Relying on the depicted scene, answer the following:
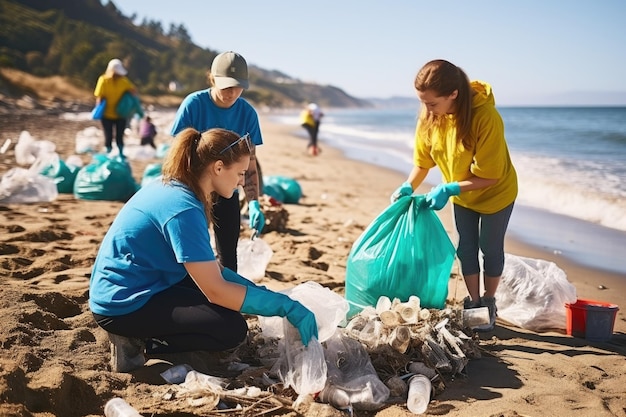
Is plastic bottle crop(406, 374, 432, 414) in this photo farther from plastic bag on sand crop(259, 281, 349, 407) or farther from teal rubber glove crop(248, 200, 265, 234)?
teal rubber glove crop(248, 200, 265, 234)

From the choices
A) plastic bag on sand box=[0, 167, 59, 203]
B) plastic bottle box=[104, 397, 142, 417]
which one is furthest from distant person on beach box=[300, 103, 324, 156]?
plastic bottle box=[104, 397, 142, 417]

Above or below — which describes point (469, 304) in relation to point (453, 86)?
below

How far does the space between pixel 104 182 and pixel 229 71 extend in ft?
11.9

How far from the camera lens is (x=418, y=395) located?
2.40m

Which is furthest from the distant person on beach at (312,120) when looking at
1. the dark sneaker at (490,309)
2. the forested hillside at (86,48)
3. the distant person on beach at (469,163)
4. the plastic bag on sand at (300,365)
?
the forested hillside at (86,48)

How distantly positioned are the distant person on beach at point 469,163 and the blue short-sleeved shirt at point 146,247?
136 cm

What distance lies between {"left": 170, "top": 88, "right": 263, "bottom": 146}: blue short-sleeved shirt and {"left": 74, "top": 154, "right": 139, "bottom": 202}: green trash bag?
10.9 ft

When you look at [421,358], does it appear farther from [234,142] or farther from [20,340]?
[20,340]

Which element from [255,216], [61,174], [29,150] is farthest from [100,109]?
[255,216]

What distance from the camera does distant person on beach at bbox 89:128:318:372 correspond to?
7.50ft

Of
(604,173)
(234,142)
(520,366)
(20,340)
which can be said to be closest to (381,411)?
(520,366)

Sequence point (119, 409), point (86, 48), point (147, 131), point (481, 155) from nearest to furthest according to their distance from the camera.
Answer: point (119, 409), point (481, 155), point (147, 131), point (86, 48)

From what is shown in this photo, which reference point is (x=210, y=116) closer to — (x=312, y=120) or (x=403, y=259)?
(x=403, y=259)

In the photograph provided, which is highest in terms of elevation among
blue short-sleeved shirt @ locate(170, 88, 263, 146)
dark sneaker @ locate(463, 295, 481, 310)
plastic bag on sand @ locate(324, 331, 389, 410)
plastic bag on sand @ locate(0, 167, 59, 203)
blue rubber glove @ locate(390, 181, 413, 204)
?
blue short-sleeved shirt @ locate(170, 88, 263, 146)
